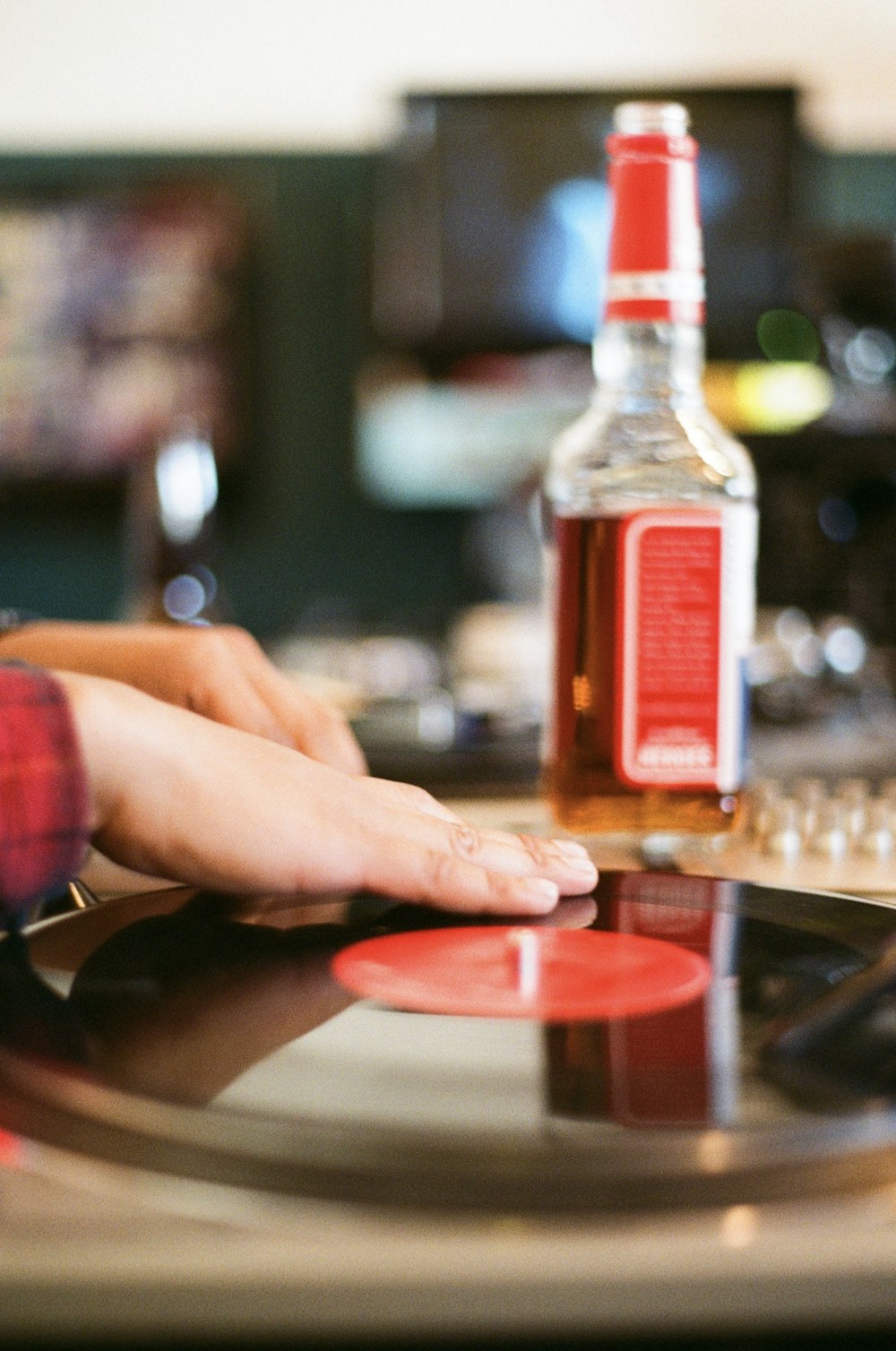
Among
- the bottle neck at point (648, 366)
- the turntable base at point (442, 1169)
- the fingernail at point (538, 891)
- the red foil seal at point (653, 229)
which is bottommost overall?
the turntable base at point (442, 1169)

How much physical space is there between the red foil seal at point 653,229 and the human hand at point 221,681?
0.25 m

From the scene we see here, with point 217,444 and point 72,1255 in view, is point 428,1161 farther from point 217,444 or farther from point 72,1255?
point 217,444

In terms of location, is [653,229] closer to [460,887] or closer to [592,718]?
[592,718]

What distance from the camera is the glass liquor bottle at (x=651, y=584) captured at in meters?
0.64

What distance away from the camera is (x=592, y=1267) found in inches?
10.7

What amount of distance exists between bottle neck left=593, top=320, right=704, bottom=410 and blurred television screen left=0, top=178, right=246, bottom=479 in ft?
8.36

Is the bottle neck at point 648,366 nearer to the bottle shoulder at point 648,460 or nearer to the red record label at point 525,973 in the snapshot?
the bottle shoulder at point 648,460

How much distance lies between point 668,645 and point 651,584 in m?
0.03

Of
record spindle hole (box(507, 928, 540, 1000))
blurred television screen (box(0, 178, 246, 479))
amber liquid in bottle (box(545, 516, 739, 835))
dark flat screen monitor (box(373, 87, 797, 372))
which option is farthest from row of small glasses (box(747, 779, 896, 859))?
blurred television screen (box(0, 178, 246, 479))

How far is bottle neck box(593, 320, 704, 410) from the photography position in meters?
0.67

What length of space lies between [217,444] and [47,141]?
755 mm

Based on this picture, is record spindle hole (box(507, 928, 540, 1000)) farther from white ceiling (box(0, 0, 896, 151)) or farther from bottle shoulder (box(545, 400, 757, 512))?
white ceiling (box(0, 0, 896, 151))

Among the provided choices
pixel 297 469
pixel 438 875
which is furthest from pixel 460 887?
pixel 297 469

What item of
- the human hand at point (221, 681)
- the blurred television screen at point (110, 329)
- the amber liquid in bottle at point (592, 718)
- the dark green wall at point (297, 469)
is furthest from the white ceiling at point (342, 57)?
the amber liquid in bottle at point (592, 718)
